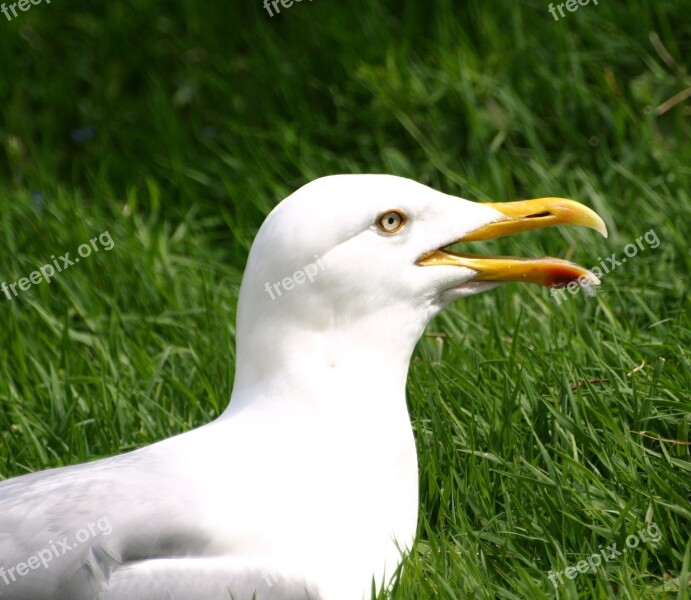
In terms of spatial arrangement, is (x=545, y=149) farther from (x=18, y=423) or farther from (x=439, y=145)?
(x=18, y=423)

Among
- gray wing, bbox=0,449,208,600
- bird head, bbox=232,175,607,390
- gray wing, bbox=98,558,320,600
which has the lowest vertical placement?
gray wing, bbox=98,558,320,600

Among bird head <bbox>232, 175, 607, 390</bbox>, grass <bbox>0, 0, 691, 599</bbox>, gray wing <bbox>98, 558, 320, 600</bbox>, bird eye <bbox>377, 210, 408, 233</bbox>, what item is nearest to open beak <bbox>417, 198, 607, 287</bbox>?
bird head <bbox>232, 175, 607, 390</bbox>

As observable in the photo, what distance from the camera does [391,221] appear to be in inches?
132

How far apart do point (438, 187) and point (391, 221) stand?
2.55 m

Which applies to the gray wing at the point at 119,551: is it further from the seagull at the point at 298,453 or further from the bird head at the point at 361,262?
the bird head at the point at 361,262

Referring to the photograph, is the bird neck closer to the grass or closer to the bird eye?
Result: the bird eye

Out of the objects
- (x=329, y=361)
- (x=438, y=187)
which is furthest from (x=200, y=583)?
(x=438, y=187)

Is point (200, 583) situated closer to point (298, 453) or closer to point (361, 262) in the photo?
point (298, 453)

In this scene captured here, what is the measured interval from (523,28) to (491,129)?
62 cm

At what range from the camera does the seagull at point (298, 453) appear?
9.80 feet

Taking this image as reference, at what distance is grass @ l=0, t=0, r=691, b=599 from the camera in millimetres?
3600

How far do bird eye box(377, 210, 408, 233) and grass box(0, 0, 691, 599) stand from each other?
790mm

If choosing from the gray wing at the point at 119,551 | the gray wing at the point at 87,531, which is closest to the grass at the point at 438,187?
the gray wing at the point at 119,551

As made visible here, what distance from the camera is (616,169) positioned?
5.47m
